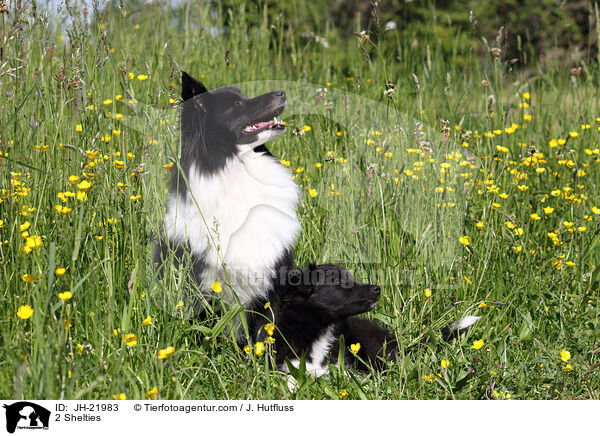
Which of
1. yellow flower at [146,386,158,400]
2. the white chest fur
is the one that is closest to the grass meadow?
yellow flower at [146,386,158,400]

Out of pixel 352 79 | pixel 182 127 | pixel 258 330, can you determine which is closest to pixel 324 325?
pixel 258 330

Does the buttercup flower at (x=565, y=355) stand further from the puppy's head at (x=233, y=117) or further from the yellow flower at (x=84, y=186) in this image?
the yellow flower at (x=84, y=186)

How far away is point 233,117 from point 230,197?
348mm

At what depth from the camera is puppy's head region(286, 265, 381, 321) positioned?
2400mm

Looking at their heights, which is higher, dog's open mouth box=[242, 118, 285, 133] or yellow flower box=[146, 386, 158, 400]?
dog's open mouth box=[242, 118, 285, 133]

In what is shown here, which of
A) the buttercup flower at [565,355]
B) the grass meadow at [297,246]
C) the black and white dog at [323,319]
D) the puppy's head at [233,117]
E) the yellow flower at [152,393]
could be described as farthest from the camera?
the black and white dog at [323,319]

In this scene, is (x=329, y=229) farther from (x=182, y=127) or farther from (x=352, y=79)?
(x=352, y=79)

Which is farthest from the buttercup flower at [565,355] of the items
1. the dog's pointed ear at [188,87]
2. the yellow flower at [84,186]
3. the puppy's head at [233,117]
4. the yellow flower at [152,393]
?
the yellow flower at [84,186]

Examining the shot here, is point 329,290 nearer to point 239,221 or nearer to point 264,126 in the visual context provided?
point 239,221

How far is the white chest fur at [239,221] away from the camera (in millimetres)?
2117
